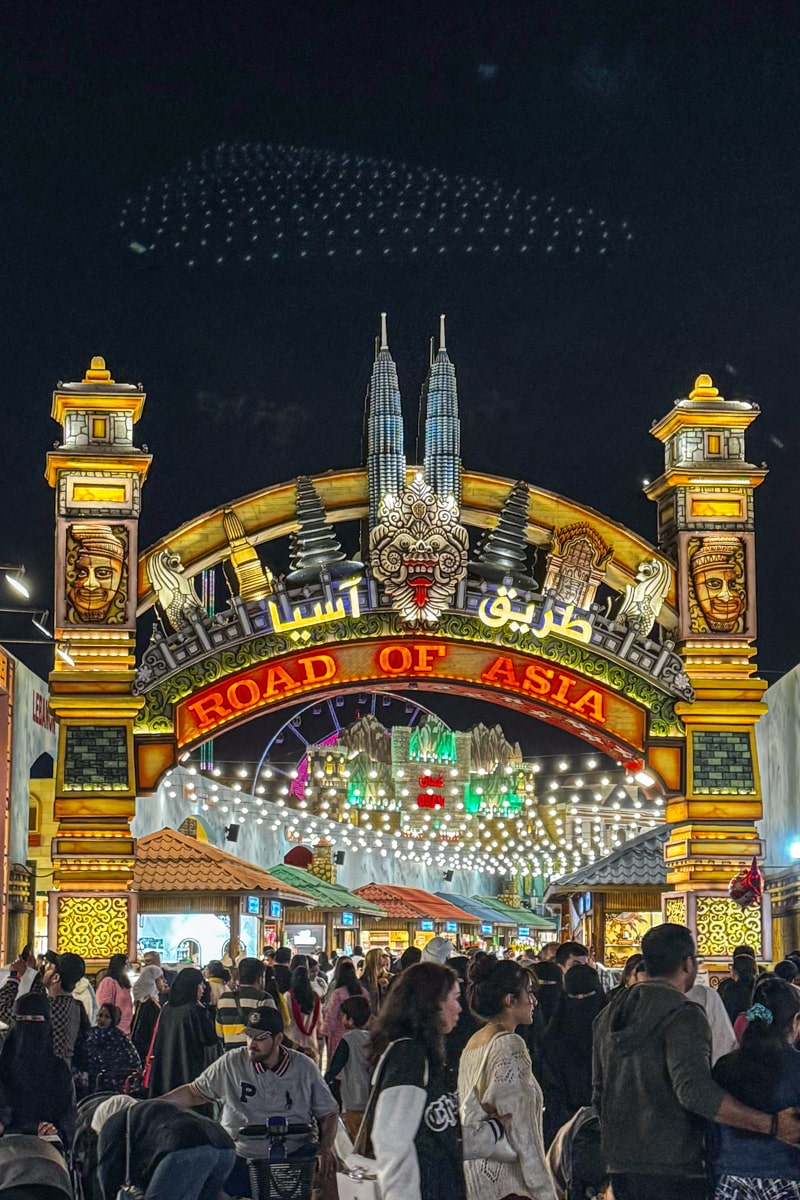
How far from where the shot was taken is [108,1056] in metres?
11.9

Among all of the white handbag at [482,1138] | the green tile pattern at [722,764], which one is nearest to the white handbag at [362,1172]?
the white handbag at [482,1138]

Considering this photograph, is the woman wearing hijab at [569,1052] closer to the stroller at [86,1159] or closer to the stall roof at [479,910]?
the stroller at [86,1159]

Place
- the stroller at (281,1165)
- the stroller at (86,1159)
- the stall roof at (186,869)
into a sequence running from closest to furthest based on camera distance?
1. the stroller at (86,1159)
2. the stroller at (281,1165)
3. the stall roof at (186,869)

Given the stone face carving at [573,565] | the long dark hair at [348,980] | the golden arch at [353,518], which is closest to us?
the long dark hair at [348,980]

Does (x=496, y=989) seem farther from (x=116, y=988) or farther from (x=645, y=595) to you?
(x=645, y=595)

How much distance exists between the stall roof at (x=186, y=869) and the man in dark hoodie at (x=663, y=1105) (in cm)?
2065

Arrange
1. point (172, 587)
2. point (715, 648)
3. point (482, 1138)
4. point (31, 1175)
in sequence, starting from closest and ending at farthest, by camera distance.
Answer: point (31, 1175), point (482, 1138), point (172, 587), point (715, 648)

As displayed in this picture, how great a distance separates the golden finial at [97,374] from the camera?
2588 centimetres

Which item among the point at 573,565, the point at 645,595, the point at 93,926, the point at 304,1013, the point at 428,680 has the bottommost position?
the point at 304,1013

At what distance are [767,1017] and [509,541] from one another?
770 inches

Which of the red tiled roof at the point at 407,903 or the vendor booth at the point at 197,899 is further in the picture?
the red tiled roof at the point at 407,903

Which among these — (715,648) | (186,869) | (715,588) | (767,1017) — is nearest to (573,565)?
(715,588)

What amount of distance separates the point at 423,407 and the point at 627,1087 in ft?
77.7

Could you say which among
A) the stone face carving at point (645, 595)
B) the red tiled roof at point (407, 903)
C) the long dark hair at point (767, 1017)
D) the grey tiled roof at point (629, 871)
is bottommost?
the long dark hair at point (767, 1017)
